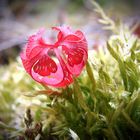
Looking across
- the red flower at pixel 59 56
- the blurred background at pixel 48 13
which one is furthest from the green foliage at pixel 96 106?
the blurred background at pixel 48 13

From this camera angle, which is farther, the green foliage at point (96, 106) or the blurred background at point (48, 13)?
the blurred background at point (48, 13)

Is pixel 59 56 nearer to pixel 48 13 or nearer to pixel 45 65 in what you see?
pixel 45 65

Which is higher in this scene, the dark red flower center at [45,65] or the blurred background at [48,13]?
the blurred background at [48,13]

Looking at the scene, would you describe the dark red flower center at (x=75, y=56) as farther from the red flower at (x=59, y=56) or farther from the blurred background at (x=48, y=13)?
the blurred background at (x=48, y=13)

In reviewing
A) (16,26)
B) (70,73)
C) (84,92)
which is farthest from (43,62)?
(16,26)

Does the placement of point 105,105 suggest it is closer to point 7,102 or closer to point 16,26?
point 7,102

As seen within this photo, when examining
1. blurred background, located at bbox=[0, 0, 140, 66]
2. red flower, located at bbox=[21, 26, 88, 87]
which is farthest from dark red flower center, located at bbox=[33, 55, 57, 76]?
blurred background, located at bbox=[0, 0, 140, 66]

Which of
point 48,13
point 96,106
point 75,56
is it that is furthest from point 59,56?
point 48,13

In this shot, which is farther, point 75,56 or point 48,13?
point 48,13

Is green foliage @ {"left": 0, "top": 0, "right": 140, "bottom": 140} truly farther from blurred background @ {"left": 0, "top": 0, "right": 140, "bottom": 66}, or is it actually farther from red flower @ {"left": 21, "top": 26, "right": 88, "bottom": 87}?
blurred background @ {"left": 0, "top": 0, "right": 140, "bottom": 66}
